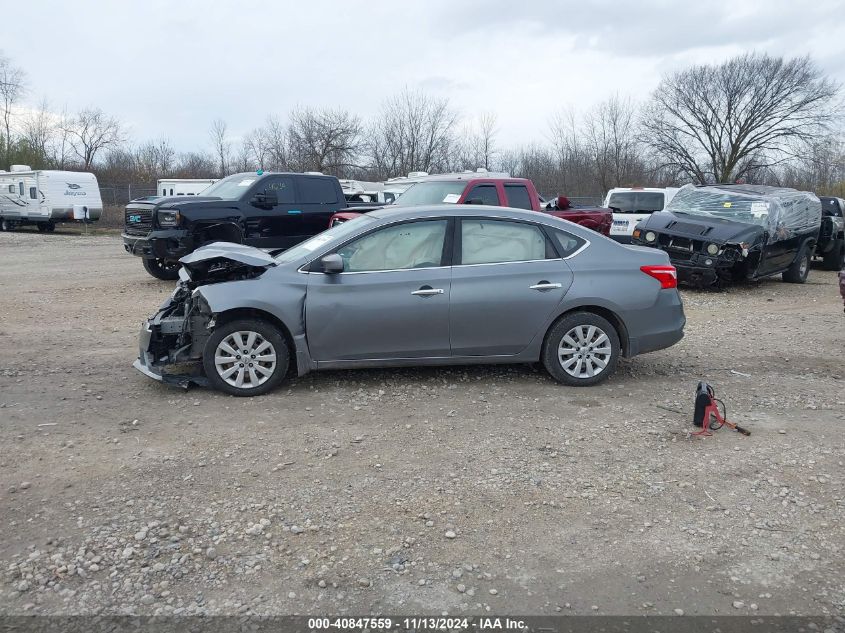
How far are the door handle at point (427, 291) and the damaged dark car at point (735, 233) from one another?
7439 mm

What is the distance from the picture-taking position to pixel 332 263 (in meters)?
5.68

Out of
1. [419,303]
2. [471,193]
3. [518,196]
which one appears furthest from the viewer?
[518,196]

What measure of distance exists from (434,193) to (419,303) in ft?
19.1

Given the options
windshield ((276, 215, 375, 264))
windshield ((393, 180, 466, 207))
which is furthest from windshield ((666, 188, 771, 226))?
windshield ((276, 215, 375, 264))

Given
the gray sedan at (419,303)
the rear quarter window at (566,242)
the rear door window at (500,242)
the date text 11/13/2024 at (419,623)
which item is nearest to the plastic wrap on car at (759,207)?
the gray sedan at (419,303)

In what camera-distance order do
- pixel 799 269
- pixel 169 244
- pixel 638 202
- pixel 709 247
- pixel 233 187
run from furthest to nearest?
pixel 638 202 < pixel 799 269 < pixel 233 187 < pixel 709 247 < pixel 169 244

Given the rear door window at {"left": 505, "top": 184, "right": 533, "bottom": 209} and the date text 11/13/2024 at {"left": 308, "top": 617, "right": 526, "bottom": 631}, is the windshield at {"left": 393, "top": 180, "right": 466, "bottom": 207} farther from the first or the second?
the date text 11/13/2024 at {"left": 308, "top": 617, "right": 526, "bottom": 631}

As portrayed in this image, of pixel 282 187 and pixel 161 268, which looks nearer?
pixel 282 187

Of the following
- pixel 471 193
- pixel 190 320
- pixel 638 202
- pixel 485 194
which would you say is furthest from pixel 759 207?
pixel 190 320

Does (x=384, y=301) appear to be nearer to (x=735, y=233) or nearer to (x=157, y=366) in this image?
(x=157, y=366)

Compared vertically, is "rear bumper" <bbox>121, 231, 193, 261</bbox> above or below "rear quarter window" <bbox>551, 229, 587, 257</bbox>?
below

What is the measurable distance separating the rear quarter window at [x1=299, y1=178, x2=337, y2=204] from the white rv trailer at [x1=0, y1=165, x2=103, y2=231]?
1932cm

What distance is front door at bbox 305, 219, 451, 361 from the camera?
18.7ft

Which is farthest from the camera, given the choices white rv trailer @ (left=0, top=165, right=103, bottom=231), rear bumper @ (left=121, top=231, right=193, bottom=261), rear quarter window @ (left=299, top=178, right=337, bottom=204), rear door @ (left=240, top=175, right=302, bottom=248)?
white rv trailer @ (left=0, top=165, right=103, bottom=231)
